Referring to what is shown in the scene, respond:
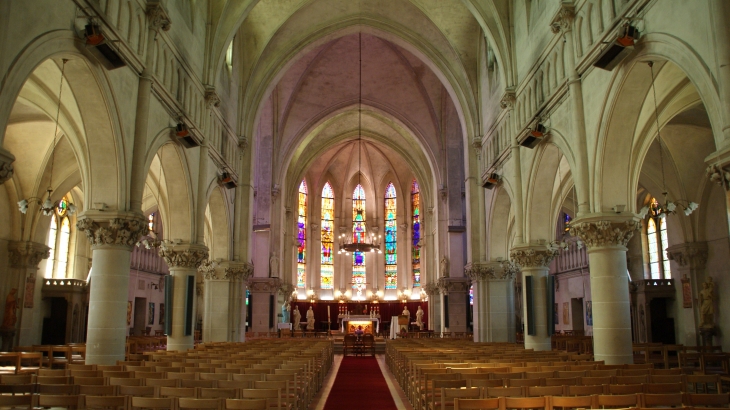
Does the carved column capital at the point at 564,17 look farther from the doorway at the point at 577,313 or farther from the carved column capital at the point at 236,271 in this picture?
the doorway at the point at 577,313

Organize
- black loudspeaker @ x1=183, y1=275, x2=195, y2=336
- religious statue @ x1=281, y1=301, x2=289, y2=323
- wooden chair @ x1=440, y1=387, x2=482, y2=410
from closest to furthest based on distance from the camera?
wooden chair @ x1=440, y1=387, x2=482, y2=410, black loudspeaker @ x1=183, y1=275, x2=195, y2=336, religious statue @ x1=281, y1=301, x2=289, y2=323

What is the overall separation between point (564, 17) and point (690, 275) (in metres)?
13.2

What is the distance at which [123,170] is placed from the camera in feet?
48.2

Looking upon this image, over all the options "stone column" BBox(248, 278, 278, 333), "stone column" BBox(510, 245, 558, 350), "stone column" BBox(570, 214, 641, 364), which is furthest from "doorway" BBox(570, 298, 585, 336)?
"stone column" BBox(570, 214, 641, 364)

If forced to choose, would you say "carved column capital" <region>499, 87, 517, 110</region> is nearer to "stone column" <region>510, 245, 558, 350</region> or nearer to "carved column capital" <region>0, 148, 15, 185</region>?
"stone column" <region>510, 245, 558, 350</region>

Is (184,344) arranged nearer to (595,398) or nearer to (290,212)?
(595,398)

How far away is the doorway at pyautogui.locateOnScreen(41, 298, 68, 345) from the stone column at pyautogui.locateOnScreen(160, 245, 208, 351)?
9872mm

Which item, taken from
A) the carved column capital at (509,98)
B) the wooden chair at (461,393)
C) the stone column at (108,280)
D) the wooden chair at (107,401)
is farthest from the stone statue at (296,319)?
the wooden chair at (107,401)

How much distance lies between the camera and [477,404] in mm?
6777

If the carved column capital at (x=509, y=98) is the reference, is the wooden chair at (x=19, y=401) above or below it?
below

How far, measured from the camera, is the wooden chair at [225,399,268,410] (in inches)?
263

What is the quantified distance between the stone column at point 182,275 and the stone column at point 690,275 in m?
18.8

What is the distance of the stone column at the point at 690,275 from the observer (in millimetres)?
23469

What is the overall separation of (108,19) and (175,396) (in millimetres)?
9678
